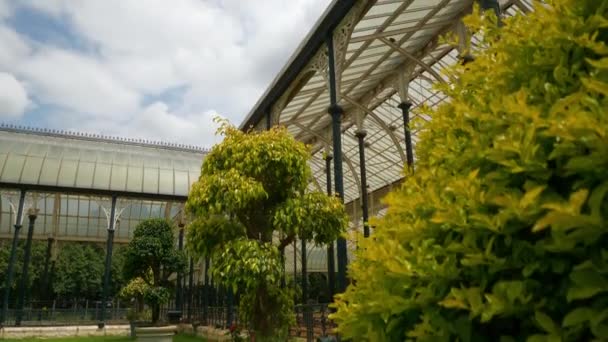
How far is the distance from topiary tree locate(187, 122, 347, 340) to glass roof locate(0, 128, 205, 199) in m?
13.7

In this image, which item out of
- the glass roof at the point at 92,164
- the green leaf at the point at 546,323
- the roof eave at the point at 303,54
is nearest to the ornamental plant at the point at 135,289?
the glass roof at the point at 92,164

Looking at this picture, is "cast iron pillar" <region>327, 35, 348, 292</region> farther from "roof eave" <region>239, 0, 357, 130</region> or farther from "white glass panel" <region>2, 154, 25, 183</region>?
"white glass panel" <region>2, 154, 25, 183</region>

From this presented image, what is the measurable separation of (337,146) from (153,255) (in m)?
10.1

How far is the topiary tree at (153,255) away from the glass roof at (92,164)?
421 cm

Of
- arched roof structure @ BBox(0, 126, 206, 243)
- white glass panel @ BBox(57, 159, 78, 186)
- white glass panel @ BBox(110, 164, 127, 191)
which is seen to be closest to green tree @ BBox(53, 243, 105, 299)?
arched roof structure @ BBox(0, 126, 206, 243)

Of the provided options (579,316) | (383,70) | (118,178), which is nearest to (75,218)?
(118,178)

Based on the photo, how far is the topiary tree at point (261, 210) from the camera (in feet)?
23.2

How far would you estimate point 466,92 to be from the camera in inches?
76.7

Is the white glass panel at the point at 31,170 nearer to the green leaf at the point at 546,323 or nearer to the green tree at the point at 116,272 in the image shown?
the green tree at the point at 116,272

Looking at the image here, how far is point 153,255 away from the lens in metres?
16.7

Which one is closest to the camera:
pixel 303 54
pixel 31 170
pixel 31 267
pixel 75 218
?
pixel 303 54

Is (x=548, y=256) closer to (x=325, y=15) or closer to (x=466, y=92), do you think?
(x=466, y=92)

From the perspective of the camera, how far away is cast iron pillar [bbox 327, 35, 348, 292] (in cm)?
886

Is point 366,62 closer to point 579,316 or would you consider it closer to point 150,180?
point 150,180
